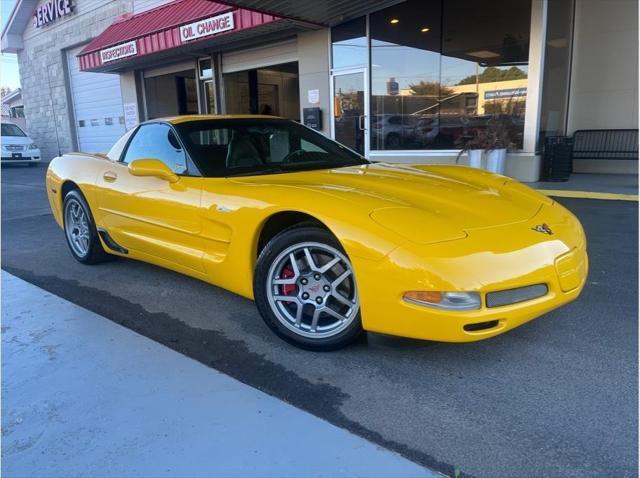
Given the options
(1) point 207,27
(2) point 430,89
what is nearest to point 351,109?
(2) point 430,89

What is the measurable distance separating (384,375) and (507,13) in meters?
8.83

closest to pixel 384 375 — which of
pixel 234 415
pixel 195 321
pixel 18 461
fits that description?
pixel 234 415

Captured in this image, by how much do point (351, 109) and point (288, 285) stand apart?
26.9 ft

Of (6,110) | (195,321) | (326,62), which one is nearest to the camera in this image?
(195,321)

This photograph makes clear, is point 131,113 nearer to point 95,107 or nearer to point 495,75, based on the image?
point 95,107

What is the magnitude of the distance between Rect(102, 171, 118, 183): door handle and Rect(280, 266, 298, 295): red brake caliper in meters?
1.97

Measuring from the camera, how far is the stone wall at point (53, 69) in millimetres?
15992

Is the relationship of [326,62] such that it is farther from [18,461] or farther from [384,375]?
[18,461]

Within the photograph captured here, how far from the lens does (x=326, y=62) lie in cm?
1017

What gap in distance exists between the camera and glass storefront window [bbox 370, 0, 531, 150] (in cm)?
901

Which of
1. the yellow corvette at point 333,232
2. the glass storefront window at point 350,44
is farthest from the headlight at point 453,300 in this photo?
the glass storefront window at point 350,44

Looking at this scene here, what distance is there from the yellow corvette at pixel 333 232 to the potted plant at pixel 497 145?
16.0 ft

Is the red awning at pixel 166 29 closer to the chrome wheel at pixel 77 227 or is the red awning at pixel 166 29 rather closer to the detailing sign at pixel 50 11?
the detailing sign at pixel 50 11

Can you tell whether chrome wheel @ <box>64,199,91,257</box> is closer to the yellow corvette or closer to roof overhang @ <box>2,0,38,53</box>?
the yellow corvette
